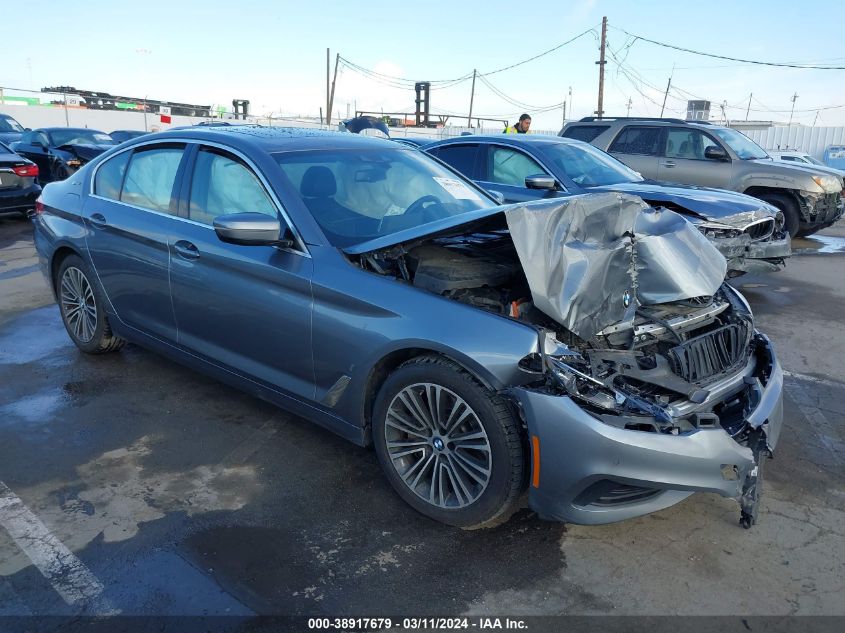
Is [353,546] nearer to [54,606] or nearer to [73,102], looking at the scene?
[54,606]

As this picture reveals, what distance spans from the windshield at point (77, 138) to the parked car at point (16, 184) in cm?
477

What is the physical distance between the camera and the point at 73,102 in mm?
39281

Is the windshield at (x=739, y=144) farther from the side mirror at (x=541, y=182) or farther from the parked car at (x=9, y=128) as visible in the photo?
the parked car at (x=9, y=128)

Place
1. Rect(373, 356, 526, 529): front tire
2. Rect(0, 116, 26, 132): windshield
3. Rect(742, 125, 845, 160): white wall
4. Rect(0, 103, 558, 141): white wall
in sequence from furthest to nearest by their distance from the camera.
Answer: Rect(742, 125, 845, 160): white wall → Rect(0, 103, 558, 141): white wall → Rect(0, 116, 26, 132): windshield → Rect(373, 356, 526, 529): front tire

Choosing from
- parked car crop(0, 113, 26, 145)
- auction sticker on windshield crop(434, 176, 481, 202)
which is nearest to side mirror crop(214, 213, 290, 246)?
auction sticker on windshield crop(434, 176, 481, 202)

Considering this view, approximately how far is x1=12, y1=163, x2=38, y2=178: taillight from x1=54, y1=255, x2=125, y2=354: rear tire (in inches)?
277

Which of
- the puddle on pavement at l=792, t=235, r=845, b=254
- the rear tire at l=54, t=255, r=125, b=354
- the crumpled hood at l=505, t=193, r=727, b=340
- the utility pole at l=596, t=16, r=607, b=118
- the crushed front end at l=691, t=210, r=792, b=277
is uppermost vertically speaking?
the utility pole at l=596, t=16, r=607, b=118

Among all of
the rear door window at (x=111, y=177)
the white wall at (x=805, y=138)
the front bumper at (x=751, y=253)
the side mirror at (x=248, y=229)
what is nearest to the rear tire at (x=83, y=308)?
the rear door window at (x=111, y=177)

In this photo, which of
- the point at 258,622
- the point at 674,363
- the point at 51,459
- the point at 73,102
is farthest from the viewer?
the point at 73,102

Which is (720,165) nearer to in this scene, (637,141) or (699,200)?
(637,141)

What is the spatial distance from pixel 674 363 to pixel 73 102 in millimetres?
43959

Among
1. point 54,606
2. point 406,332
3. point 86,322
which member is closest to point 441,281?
point 406,332

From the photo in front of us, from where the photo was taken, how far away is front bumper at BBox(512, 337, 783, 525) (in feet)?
8.33

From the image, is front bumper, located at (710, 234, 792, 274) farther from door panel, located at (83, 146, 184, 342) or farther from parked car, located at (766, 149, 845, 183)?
parked car, located at (766, 149, 845, 183)
